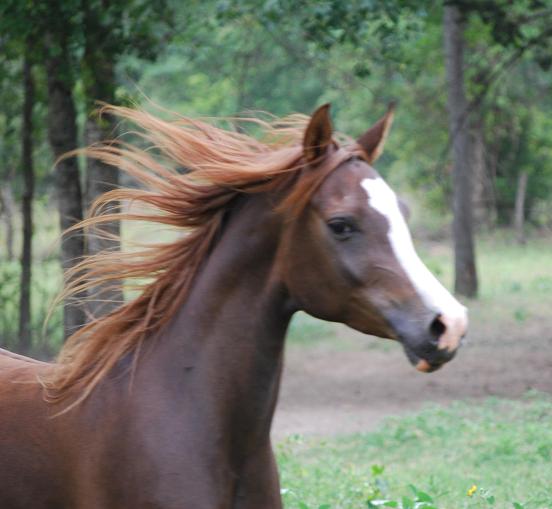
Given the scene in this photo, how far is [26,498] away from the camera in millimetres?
3172

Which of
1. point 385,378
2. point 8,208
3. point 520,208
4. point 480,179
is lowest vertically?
point 520,208

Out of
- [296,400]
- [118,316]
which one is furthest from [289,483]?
[296,400]

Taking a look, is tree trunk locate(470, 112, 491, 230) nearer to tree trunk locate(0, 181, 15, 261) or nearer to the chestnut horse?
tree trunk locate(0, 181, 15, 261)

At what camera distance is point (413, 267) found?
9.46 feet

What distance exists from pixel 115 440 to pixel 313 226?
2.84ft

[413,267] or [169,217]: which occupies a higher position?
[169,217]

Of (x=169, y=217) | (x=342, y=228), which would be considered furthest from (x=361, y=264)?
(x=169, y=217)

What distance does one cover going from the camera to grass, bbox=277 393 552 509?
18.3ft

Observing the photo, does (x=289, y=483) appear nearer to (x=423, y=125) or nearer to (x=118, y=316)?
(x=118, y=316)

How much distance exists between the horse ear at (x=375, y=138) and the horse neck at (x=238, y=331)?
37 cm

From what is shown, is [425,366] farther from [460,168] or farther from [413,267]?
[460,168]

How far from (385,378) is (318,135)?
8.84m

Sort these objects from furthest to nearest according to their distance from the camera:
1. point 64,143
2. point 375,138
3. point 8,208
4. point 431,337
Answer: point 8,208 < point 64,143 < point 375,138 < point 431,337

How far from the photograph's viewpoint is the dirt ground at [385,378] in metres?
9.72
